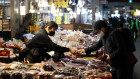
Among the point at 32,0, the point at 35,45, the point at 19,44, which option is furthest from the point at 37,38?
the point at 32,0

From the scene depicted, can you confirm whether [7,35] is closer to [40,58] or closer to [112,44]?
[40,58]

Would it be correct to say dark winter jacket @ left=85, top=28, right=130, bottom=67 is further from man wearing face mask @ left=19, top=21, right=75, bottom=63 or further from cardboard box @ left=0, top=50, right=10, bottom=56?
cardboard box @ left=0, top=50, right=10, bottom=56

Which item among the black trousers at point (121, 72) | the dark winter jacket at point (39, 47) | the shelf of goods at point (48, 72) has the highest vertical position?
the dark winter jacket at point (39, 47)

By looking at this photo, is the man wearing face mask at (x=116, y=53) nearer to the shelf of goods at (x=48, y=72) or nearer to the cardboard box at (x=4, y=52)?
the shelf of goods at (x=48, y=72)

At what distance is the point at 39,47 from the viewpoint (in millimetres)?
5762

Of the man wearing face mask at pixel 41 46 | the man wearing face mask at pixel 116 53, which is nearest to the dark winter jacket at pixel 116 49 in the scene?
the man wearing face mask at pixel 116 53

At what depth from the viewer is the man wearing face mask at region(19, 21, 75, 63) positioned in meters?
5.61

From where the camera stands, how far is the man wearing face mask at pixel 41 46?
5.61 meters

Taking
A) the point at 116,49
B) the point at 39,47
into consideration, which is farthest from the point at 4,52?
the point at 116,49

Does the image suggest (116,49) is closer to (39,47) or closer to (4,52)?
(39,47)

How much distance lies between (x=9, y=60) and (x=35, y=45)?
60.6 inches

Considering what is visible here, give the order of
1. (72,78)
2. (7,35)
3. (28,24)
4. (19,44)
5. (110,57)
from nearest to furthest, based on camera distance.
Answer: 1. (72,78)
2. (110,57)
3. (19,44)
4. (7,35)
5. (28,24)

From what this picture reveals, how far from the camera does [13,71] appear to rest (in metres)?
4.27

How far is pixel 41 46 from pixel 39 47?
0.08m
